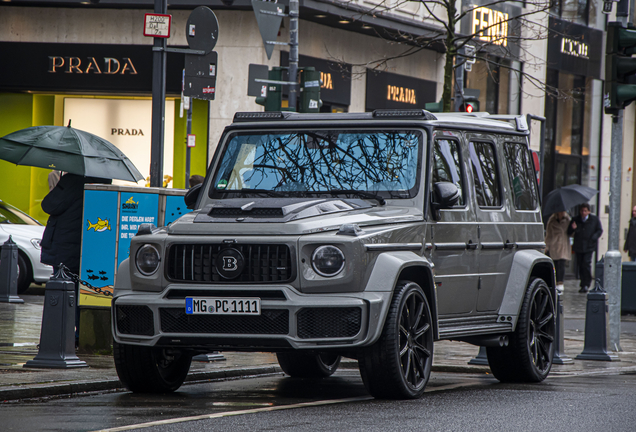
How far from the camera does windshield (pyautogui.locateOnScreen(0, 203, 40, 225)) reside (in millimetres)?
18203

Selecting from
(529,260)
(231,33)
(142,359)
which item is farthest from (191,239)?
(231,33)

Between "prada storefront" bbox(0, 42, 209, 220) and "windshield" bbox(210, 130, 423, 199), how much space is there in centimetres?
1429

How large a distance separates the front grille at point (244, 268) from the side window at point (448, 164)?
167cm

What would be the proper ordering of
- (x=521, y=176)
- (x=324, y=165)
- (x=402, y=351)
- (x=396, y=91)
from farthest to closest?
(x=396, y=91)
(x=521, y=176)
(x=324, y=165)
(x=402, y=351)

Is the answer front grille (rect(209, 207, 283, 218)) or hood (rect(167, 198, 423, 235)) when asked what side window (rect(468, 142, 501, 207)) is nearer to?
hood (rect(167, 198, 423, 235))

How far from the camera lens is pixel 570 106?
31609 millimetres

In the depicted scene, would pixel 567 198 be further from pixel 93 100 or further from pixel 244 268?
pixel 244 268

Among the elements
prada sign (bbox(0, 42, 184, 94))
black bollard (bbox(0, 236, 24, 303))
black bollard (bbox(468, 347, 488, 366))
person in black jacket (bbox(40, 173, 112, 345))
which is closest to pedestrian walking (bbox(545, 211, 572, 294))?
prada sign (bbox(0, 42, 184, 94))

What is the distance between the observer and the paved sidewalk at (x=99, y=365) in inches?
323

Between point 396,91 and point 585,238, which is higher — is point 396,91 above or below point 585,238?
above

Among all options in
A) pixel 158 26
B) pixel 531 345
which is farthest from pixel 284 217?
pixel 158 26

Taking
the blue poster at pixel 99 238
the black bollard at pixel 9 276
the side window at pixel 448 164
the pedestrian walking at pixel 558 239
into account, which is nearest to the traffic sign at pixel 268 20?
the black bollard at pixel 9 276

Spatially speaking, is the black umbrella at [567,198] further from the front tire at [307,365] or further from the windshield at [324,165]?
the windshield at [324,165]

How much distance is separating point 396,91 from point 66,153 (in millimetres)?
16137
